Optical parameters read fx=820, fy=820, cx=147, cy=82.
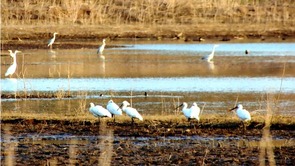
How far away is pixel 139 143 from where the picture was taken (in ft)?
41.1

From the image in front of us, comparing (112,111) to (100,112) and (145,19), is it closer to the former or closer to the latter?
(100,112)

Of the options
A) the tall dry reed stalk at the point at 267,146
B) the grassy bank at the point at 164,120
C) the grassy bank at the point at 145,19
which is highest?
the grassy bank at the point at 145,19

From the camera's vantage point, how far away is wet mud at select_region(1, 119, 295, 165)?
35.9 ft

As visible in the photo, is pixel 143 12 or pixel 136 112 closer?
pixel 136 112

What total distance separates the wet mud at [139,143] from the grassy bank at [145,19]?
26536mm

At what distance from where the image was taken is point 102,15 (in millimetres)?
43438

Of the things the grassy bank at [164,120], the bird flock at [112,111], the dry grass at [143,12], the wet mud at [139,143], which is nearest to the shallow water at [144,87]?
the wet mud at [139,143]

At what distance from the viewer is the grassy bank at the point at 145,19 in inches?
1647

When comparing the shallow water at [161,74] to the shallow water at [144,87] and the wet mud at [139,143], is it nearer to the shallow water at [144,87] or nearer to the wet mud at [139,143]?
the shallow water at [144,87]

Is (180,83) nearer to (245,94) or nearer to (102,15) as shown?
(245,94)

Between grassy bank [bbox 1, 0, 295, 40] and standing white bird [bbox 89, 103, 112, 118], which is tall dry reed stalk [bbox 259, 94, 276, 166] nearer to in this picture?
standing white bird [bbox 89, 103, 112, 118]

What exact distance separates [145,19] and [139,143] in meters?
31.4

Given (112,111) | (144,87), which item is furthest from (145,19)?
(112,111)

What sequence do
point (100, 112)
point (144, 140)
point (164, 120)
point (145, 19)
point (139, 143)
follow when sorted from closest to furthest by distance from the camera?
1. point (139, 143)
2. point (144, 140)
3. point (100, 112)
4. point (164, 120)
5. point (145, 19)
